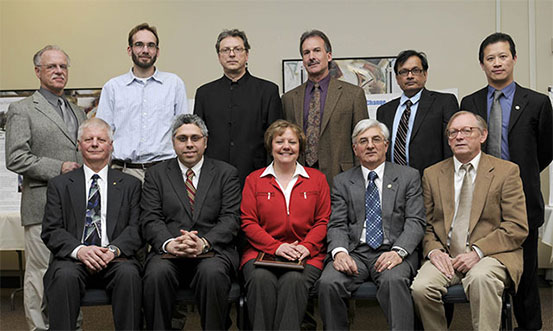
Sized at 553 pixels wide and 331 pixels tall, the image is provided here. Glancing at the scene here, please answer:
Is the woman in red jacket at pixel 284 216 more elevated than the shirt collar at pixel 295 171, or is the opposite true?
the shirt collar at pixel 295 171

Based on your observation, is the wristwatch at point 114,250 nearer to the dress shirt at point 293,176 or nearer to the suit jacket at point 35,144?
the suit jacket at point 35,144

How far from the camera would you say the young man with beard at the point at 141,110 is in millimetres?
3756

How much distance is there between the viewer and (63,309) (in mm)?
3051

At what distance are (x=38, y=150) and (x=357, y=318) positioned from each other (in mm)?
2793

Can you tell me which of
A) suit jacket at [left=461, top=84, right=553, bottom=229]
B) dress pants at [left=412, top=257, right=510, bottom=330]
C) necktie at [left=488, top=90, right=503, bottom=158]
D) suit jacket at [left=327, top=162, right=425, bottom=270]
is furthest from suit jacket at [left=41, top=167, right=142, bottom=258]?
suit jacket at [left=461, top=84, right=553, bottom=229]

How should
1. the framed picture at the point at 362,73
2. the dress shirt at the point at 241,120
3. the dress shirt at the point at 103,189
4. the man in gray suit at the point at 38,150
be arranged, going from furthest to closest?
the framed picture at the point at 362,73
the dress shirt at the point at 241,120
the man in gray suit at the point at 38,150
the dress shirt at the point at 103,189

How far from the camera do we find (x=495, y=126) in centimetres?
362

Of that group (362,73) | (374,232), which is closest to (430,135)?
(374,232)

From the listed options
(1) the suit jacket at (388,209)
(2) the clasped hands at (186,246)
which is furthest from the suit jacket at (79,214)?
(1) the suit jacket at (388,209)

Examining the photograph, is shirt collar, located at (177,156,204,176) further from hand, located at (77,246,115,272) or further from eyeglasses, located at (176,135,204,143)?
hand, located at (77,246,115,272)

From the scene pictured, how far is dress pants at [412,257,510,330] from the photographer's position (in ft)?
9.77

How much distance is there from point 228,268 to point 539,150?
86.5 inches

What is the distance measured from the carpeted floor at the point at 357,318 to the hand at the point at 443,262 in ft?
4.05

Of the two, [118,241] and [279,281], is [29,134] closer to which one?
[118,241]
